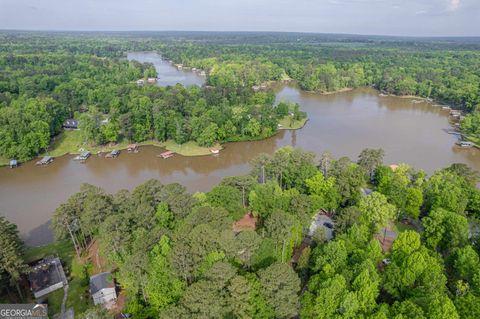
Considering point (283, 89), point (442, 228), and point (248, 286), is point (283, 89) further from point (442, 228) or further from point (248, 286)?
point (248, 286)

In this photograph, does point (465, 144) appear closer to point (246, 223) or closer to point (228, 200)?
point (246, 223)

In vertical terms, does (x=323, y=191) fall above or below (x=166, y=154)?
above

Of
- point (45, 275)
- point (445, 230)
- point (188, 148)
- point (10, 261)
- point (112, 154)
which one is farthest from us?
point (188, 148)

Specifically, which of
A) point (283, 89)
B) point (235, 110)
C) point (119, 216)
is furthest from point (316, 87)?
point (119, 216)

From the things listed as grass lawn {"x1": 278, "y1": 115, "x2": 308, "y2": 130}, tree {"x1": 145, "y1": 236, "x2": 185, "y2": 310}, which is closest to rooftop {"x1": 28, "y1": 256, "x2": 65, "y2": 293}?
tree {"x1": 145, "y1": 236, "x2": 185, "y2": 310}

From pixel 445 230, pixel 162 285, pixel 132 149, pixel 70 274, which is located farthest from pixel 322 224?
pixel 132 149

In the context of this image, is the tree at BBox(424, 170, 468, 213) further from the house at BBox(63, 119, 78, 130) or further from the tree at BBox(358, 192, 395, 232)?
the house at BBox(63, 119, 78, 130)

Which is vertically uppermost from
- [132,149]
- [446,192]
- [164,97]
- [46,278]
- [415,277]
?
[164,97]
